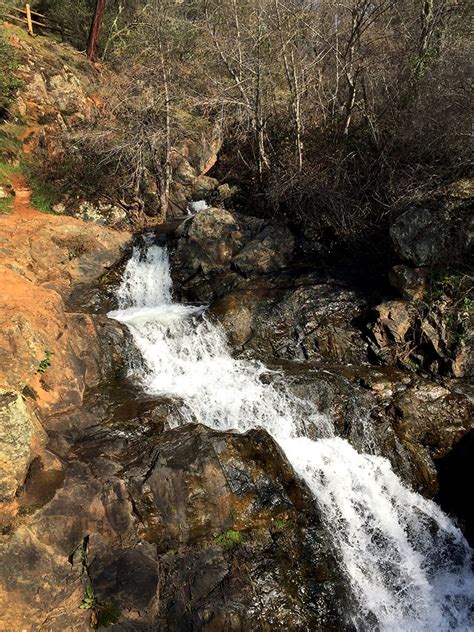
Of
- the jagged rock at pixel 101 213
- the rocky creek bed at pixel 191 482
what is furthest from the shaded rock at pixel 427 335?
the jagged rock at pixel 101 213

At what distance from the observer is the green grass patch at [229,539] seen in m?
5.89

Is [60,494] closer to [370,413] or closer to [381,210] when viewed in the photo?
[370,413]

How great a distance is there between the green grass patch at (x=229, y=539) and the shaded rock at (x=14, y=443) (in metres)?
2.73

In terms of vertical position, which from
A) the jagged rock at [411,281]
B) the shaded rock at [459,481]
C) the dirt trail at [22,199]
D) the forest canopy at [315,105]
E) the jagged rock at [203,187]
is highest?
the forest canopy at [315,105]

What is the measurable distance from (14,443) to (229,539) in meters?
3.15

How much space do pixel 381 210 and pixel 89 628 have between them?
10.8 meters

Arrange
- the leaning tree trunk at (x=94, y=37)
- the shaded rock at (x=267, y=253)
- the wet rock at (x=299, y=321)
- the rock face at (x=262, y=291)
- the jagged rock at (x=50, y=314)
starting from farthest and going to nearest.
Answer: the leaning tree trunk at (x=94, y=37)
the shaded rock at (x=267, y=253)
the rock face at (x=262, y=291)
the wet rock at (x=299, y=321)
the jagged rock at (x=50, y=314)

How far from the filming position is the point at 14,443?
204 inches

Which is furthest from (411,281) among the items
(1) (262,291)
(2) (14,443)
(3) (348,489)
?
(2) (14,443)

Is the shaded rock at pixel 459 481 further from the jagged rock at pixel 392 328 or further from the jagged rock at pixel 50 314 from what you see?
the jagged rock at pixel 50 314

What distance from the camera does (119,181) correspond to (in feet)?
54.0

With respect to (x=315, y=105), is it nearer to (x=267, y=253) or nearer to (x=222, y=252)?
(x=267, y=253)

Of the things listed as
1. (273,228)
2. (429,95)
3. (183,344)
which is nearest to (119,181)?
(273,228)

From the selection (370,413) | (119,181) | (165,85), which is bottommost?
(370,413)
